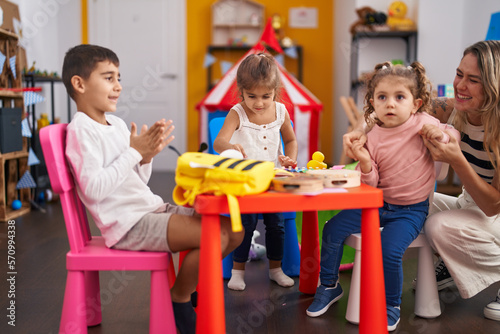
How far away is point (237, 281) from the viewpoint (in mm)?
1788

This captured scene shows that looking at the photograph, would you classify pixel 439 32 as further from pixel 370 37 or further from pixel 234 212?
pixel 234 212

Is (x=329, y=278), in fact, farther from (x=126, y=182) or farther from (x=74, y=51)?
(x=74, y=51)

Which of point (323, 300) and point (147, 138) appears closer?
point (147, 138)

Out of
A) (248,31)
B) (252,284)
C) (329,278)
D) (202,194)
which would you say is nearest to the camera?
(202,194)

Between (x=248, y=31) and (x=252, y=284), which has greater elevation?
(x=248, y=31)

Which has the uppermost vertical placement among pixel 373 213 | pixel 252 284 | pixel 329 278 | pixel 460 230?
pixel 373 213

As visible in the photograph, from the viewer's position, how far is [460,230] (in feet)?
4.82

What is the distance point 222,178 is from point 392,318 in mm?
700

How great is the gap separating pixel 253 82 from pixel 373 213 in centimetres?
66

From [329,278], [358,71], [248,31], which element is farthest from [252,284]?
[248,31]

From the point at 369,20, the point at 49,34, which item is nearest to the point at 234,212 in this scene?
the point at 369,20

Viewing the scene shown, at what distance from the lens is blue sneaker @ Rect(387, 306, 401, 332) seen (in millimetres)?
1413

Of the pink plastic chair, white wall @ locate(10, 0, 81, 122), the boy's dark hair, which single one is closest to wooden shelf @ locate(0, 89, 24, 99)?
white wall @ locate(10, 0, 81, 122)

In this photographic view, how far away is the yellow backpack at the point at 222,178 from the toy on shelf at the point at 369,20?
366 centimetres
